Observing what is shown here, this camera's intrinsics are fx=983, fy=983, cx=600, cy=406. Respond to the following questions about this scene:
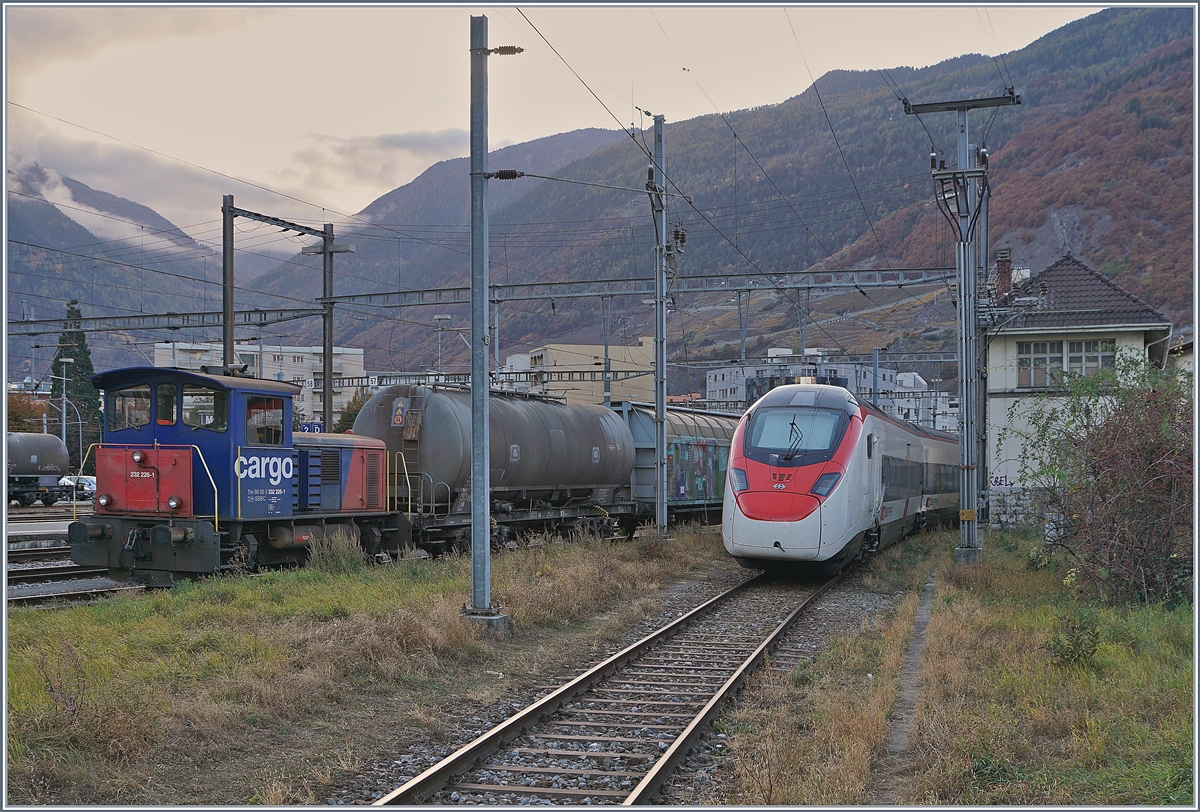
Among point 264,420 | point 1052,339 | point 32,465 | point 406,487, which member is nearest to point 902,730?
point 264,420

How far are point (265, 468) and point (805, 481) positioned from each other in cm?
877

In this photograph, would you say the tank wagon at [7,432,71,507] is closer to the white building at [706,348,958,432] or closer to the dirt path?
the white building at [706,348,958,432]

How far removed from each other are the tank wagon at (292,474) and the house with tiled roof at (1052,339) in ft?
50.5

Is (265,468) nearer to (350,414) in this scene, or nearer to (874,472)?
(874,472)

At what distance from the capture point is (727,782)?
279 inches

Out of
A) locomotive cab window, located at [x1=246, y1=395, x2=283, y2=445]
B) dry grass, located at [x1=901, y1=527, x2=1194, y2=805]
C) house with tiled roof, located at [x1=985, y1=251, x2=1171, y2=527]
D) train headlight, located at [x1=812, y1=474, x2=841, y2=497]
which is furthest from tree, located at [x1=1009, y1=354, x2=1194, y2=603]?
house with tiled roof, located at [x1=985, y1=251, x2=1171, y2=527]

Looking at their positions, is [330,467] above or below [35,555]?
above

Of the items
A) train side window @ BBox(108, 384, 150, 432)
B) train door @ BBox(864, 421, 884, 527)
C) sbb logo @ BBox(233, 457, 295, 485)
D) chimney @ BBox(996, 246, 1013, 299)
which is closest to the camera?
sbb logo @ BBox(233, 457, 295, 485)

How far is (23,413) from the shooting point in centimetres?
6575

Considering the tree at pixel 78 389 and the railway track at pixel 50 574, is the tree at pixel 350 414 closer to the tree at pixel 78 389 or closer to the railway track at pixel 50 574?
the tree at pixel 78 389

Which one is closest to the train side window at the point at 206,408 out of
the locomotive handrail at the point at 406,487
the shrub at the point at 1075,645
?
the locomotive handrail at the point at 406,487

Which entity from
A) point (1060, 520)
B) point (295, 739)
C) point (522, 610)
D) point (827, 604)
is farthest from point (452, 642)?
point (1060, 520)

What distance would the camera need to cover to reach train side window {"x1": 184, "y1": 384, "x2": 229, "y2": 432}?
49.9 ft

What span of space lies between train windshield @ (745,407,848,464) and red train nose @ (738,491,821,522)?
0.65 m
